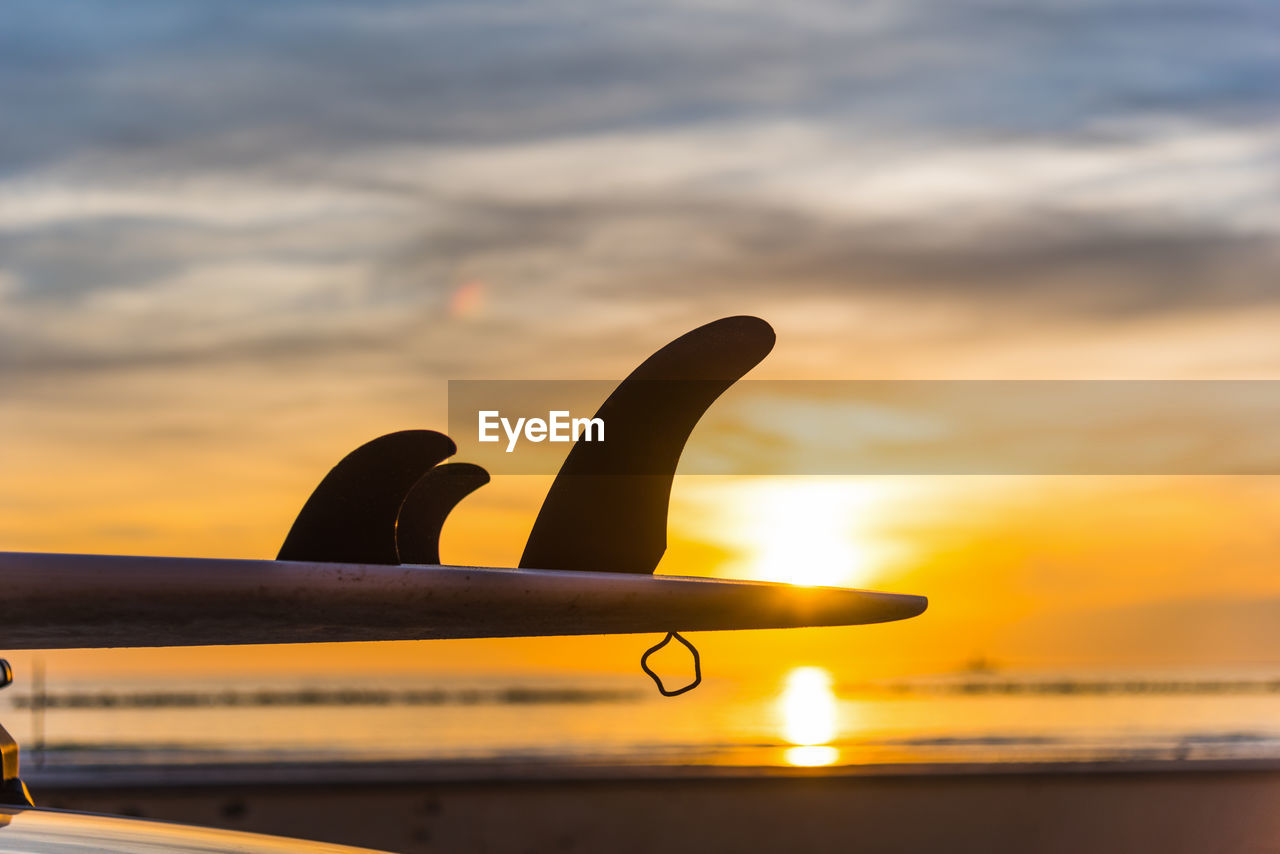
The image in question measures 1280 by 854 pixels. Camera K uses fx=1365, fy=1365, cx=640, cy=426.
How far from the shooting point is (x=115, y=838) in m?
1.81

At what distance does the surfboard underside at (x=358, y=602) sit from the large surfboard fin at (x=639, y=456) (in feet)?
0.15

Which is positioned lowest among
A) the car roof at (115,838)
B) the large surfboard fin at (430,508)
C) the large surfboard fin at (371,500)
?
the car roof at (115,838)

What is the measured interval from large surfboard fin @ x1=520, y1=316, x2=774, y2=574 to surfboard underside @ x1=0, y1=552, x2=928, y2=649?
5cm

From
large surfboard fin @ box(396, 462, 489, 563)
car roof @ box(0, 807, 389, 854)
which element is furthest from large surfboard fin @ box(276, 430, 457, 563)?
A: car roof @ box(0, 807, 389, 854)

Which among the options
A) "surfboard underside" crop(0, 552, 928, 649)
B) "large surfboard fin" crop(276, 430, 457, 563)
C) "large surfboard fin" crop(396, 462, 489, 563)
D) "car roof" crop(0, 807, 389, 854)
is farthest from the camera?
"car roof" crop(0, 807, 389, 854)

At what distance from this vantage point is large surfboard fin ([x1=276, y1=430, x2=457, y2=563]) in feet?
3.67

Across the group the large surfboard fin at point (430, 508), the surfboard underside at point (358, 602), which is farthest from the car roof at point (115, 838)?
the large surfboard fin at point (430, 508)

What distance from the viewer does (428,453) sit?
3.69ft

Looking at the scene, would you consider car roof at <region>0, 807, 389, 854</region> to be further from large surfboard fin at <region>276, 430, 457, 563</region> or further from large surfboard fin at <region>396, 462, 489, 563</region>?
large surfboard fin at <region>276, 430, 457, 563</region>

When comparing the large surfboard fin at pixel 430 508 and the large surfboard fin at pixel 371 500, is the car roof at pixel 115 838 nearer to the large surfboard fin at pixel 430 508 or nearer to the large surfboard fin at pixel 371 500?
the large surfboard fin at pixel 430 508

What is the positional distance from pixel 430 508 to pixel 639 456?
0.41m

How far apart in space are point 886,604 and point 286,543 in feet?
1.77

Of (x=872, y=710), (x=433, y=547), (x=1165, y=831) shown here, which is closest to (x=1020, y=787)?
(x=1165, y=831)

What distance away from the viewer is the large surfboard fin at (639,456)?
1.14 m
